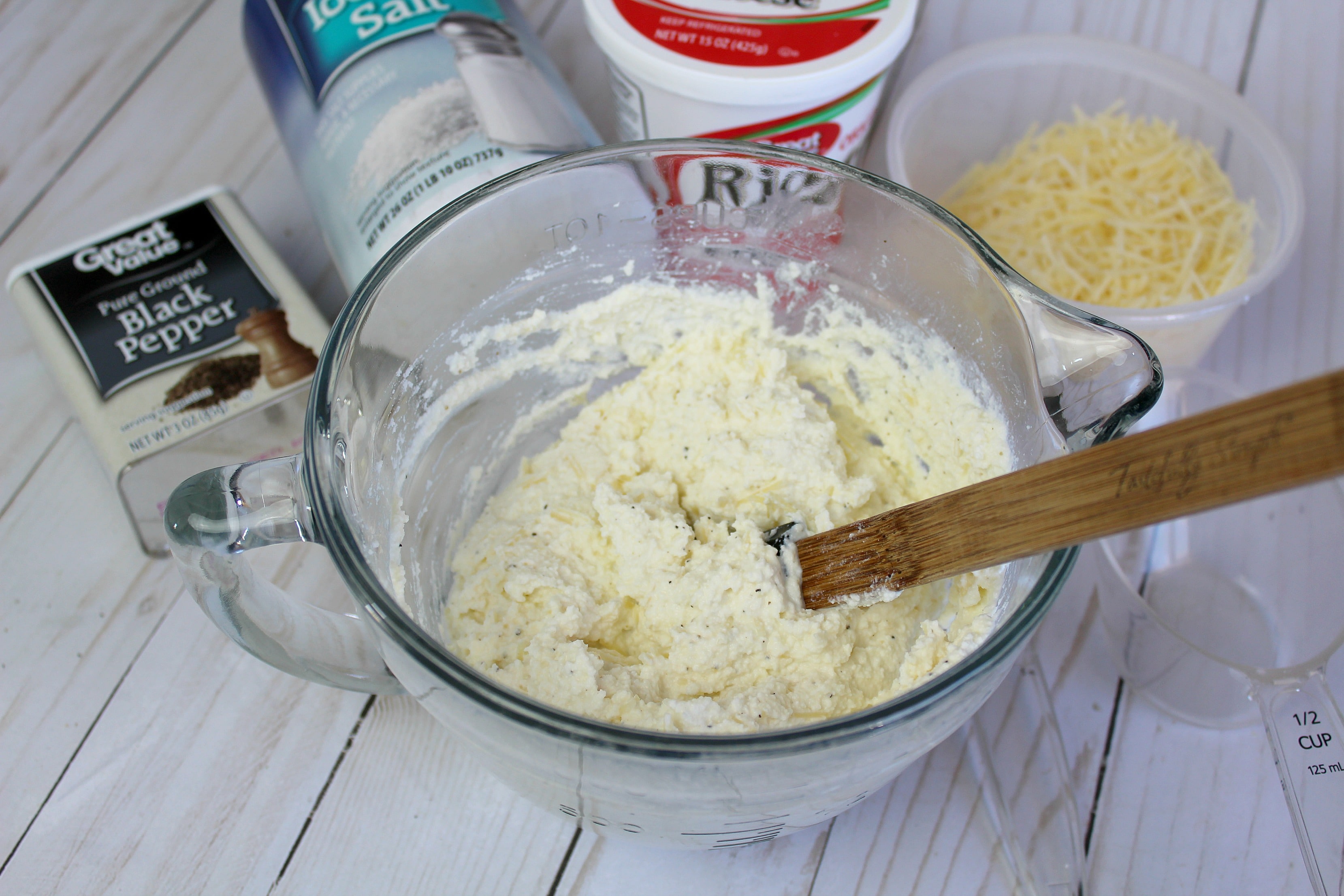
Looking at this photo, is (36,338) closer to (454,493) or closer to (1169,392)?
(454,493)

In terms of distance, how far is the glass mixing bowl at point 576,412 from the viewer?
0.50 m

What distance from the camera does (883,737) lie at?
487 millimetres

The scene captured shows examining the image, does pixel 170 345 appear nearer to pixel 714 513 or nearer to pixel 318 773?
pixel 318 773

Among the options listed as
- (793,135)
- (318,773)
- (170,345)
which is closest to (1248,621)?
(793,135)

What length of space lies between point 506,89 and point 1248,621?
82 cm

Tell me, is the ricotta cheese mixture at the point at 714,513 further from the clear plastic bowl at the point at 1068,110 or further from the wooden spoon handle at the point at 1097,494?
the clear plastic bowl at the point at 1068,110

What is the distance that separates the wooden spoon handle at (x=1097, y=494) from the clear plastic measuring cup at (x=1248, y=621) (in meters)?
0.25

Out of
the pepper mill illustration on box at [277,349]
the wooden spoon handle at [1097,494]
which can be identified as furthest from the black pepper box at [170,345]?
the wooden spoon handle at [1097,494]

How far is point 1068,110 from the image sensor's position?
3.68ft

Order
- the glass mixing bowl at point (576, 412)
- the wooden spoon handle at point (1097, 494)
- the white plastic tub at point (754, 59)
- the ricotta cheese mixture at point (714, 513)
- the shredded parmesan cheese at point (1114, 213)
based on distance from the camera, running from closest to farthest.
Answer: the wooden spoon handle at point (1097, 494)
the glass mixing bowl at point (576, 412)
the ricotta cheese mixture at point (714, 513)
the white plastic tub at point (754, 59)
the shredded parmesan cheese at point (1114, 213)

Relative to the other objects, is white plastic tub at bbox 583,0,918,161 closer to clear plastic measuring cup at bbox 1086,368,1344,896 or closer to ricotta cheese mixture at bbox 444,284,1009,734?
ricotta cheese mixture at bbox 444,284,1009,734

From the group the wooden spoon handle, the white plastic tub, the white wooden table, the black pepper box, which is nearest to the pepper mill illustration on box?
the black pepper box

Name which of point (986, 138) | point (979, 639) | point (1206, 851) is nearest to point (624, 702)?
point (979, 639)

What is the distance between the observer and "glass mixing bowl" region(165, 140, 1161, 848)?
1.63 feet
